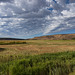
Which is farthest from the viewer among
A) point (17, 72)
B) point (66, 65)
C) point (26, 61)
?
point (26, 61)

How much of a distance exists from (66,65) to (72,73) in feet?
4.06

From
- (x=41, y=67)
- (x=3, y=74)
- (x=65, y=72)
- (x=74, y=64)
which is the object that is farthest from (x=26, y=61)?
(x=74, y=64)

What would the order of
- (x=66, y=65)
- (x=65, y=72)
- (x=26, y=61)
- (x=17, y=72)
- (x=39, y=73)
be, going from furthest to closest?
(x=26, y=61) < (x=66, y=65) < (x=65, y=72) < (x=39, y=73) < (x=17, y=72)

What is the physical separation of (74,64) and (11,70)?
6.22 meters

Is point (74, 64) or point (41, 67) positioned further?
point (74, 64)

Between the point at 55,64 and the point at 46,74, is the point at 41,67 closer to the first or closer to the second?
the point at 46,74

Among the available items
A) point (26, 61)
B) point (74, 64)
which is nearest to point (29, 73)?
point (26, 61)

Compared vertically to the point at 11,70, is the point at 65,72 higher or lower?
lower

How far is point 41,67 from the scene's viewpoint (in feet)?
28.5

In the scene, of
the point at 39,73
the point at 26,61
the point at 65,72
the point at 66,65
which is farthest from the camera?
the point at 26,61

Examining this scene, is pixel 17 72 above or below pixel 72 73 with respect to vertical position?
above

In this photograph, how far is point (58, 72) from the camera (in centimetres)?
838

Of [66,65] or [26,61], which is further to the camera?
[26,61]

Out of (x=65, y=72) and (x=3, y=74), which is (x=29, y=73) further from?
(x=65, y=72)
